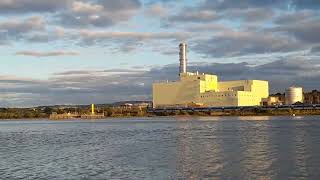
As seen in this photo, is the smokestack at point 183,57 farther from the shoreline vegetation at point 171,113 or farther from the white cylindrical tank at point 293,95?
the white cylindrical tank at point 293,95

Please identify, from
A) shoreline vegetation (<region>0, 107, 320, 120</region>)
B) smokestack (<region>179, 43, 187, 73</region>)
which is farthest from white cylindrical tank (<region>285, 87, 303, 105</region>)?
smokestack (<region>179, 43, 187, 73</region>)

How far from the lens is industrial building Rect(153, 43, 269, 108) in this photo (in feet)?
513

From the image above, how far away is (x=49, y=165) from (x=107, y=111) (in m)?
165

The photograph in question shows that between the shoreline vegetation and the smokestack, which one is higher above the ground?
the smokestack

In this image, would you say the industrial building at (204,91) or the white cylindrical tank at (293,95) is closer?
the industrial building at (204,91)

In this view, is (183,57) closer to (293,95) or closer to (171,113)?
(171,113)

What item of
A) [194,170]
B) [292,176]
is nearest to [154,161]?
[194,170]

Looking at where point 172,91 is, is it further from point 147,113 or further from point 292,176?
point 292,176

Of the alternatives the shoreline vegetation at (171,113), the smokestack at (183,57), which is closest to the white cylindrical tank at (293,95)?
the shoreline vegetation at (171,113)

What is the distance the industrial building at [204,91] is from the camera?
156m

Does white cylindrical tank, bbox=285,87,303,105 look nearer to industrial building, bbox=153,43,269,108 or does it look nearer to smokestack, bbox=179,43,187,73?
industrial building, bbox=153,43,269,108

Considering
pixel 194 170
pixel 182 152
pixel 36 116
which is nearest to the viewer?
pixel 194 170

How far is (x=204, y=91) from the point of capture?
16062 centimetres

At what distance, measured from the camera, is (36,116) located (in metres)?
194
